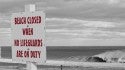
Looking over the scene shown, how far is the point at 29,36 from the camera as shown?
5441mm

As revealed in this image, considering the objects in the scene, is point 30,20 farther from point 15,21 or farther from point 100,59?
point 100,59

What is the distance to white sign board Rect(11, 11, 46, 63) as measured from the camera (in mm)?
5309

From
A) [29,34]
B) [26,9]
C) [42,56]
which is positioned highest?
[26,9]

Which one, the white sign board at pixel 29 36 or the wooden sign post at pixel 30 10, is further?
the wooden sign post at pixel 30 10

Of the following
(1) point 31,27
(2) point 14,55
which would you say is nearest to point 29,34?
(1) point 31,27

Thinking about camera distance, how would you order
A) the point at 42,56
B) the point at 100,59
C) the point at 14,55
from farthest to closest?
the point at 100,59 → the point at 14,55 → the point at 42,56

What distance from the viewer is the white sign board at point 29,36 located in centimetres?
531

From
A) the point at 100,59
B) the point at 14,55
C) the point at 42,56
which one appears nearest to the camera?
the point at 42,56

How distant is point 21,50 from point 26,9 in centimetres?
64

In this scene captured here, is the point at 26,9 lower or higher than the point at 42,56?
higher

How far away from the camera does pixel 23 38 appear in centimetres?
552

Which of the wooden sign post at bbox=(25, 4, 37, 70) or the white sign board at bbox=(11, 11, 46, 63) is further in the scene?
the wooden sign post at bbox=(25, 4, 37, 70)

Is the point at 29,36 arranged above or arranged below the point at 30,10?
below

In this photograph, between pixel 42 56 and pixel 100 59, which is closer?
pixel 42 56
